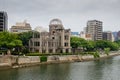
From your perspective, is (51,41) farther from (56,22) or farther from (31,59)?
(31,59)

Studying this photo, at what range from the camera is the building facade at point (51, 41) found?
126 metres

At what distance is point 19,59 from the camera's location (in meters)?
89.4

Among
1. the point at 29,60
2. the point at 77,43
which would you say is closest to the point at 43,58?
the point at 29,60

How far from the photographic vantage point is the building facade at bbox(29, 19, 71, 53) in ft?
414

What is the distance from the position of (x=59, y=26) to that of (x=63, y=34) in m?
7.68

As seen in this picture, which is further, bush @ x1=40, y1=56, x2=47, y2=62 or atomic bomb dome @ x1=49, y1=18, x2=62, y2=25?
atomic bomb dome @ x1=49, y1=18, x2=62, y2=25

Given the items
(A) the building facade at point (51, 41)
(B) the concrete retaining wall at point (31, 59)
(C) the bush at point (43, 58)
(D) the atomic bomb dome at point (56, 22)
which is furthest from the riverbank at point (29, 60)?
(D) the atomic bomb dome at point (56, 22)

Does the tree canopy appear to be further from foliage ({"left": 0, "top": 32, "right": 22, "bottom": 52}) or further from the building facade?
the building facade

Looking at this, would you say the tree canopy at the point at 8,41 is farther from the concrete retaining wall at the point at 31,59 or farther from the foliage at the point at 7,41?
the concrete retaining wall at the point at 31,59

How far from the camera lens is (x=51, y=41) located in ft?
426

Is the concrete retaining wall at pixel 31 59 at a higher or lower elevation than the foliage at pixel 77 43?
lower

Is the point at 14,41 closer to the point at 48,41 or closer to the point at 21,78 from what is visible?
the point at 48,41

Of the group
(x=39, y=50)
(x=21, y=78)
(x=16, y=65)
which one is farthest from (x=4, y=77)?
(x=39, y=50)

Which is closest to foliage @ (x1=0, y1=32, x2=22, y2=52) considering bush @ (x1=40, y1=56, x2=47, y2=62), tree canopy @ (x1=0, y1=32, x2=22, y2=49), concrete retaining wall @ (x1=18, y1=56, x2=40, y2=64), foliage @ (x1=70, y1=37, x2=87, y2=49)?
tree canopy @ (x1=0, y1=32, x2=22, y2=49)
